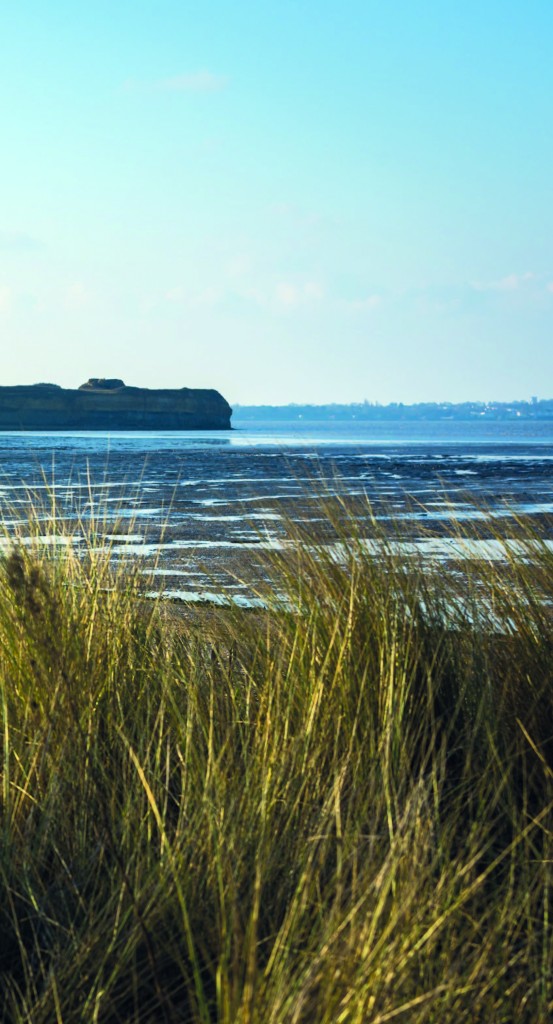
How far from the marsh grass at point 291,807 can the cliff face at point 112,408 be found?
97766 millimetres

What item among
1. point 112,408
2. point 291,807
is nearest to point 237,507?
point 291,807

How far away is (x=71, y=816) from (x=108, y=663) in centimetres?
64

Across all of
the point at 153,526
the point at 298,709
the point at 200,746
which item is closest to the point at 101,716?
the point at 200,746

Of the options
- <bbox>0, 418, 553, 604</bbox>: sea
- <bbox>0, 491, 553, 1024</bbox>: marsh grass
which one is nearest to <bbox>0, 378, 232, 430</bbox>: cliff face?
<bbox>0, 418, 553, 604</bbox>: sea

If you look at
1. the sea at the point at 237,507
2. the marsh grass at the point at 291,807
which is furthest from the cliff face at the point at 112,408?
the marsh grass at the point at 291,807

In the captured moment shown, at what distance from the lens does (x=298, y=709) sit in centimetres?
305

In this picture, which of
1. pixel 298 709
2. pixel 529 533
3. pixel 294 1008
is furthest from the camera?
pixel 529 533

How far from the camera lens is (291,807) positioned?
2.53 m

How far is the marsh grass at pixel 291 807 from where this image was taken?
1.93 metres

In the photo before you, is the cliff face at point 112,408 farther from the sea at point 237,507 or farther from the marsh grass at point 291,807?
the marsh grass at point 291,807

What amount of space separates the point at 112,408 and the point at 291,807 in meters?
108

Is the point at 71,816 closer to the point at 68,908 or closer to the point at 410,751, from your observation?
the point at 68,908

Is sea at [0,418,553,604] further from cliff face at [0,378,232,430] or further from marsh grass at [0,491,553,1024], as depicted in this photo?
cliff face at [0,378,232,430]

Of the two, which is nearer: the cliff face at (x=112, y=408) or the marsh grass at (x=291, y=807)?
the marsh grass at (x=291, y=807)
